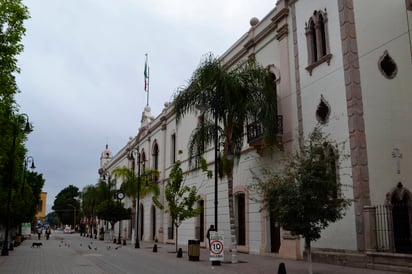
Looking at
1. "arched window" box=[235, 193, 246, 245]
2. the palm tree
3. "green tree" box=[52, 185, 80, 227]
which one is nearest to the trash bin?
the palm tree

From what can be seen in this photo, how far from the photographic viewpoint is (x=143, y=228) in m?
44.0

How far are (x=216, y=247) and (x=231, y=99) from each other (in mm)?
5983

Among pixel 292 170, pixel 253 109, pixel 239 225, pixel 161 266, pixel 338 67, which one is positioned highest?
pixel 338 67

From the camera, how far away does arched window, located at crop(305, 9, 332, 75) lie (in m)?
17.7

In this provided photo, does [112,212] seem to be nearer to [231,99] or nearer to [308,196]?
[231,99]

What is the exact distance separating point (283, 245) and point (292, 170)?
21.3 feet

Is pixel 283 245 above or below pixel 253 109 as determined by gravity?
below

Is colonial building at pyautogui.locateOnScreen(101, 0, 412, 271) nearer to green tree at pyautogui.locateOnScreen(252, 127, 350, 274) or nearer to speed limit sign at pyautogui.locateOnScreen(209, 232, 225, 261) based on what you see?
green tree at pyautogui.locateOnScreen(252, 127, 350, 274)

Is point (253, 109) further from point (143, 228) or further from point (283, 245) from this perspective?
point (143, 228)

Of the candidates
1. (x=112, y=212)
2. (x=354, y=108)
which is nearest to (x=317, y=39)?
(x=354, y=108)

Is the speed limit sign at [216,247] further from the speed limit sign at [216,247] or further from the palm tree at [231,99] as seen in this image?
the palm tree at [231,99]

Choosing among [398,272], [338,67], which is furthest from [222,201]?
[398,272]

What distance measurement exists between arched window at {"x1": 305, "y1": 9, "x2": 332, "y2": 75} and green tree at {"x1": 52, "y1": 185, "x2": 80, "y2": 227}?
108 m

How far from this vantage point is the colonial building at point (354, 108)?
15.2 m
